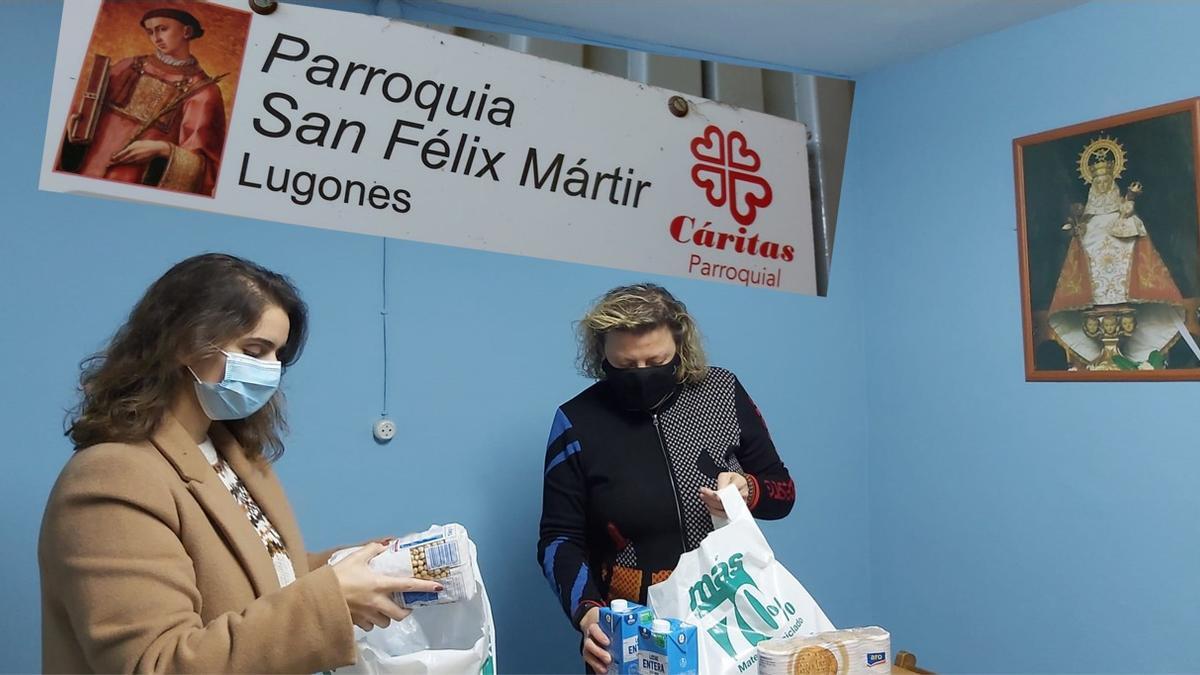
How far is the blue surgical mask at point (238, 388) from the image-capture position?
1270 millimetres

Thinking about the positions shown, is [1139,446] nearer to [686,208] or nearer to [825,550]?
[825,550]

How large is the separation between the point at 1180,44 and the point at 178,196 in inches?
94.9

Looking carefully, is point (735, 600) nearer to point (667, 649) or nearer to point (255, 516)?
point (667, 649)

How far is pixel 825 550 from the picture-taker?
9.70 feet

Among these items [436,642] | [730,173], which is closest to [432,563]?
[436,642]

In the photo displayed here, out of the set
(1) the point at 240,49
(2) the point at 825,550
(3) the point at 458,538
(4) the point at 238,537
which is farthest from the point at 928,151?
(4) the point at 238,537

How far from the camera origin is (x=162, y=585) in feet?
3.59

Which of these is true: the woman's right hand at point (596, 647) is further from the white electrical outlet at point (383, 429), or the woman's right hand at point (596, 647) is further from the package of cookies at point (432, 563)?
the white electrical outlet at point (383, 429)

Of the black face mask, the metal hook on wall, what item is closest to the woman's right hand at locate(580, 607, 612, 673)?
the black face mask

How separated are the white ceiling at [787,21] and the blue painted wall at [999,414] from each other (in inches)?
4.4

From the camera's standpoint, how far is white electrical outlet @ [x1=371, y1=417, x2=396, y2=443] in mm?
2209

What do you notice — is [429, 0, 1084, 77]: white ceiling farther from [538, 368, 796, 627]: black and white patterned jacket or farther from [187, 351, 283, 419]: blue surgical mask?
[187, 351, 283, 419]: blue surgical mask

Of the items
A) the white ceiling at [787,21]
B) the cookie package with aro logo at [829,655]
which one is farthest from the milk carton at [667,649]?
the white ceiling at [787,21]

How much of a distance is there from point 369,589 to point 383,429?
1030mm
